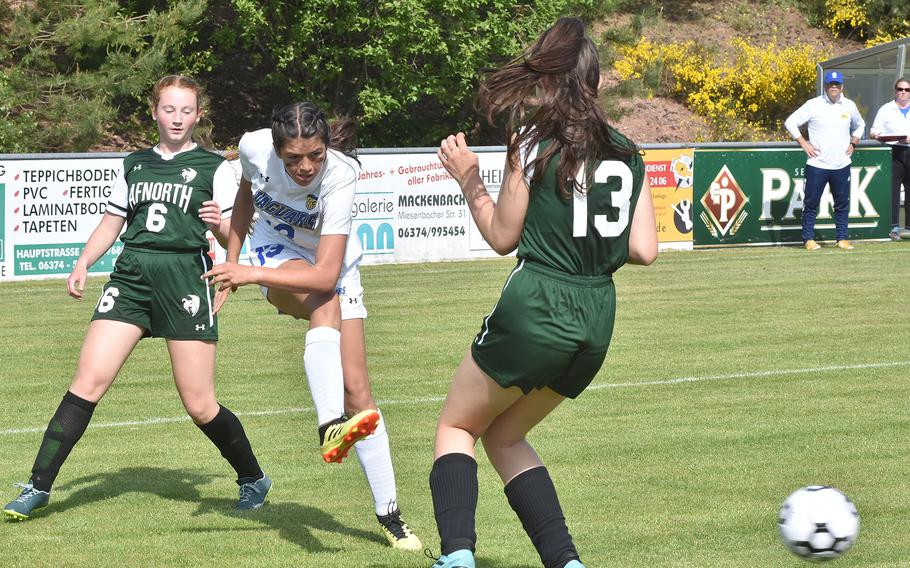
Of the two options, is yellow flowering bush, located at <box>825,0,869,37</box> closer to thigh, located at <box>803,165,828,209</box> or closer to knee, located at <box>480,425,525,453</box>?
thigh, located at <box>803,165,828,209</box>

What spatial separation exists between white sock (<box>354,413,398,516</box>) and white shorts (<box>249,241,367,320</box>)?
49 cm

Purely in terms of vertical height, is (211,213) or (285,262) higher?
(211,213)

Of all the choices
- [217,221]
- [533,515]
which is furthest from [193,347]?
[533,515]

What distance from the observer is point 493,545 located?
5559 millimetres

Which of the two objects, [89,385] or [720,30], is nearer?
[89,385]

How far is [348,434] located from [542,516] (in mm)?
816

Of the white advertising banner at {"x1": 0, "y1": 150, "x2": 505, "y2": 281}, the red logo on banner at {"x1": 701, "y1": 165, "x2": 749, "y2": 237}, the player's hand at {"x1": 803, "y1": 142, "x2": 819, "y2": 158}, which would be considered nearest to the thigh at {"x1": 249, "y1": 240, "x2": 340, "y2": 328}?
the white advertising banner at {"x1": 0, "y1": 150, "x2": 505, "y2": 281}

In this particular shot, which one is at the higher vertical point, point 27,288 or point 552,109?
point 552,109

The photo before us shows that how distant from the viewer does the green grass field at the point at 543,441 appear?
559cm

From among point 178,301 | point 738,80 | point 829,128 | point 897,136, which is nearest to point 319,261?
point 178,301

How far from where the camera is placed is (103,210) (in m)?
16.2

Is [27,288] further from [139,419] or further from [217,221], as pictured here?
[217,221]

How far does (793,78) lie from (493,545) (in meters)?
32.4

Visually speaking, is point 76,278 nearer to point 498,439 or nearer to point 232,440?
point 232,440
